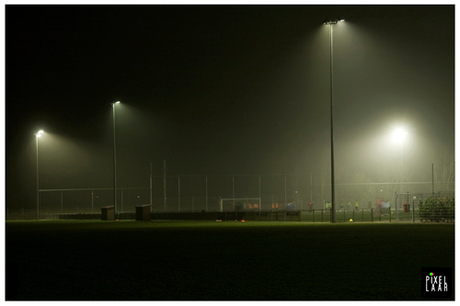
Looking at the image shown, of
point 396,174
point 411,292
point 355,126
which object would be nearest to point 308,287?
point 411,292

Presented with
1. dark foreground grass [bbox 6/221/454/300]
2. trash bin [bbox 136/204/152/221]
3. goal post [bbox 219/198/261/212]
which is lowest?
dark foreground grass [bbox 6/221/454/300]

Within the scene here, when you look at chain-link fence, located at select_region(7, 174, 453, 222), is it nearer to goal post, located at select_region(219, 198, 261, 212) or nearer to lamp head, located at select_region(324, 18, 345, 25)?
goal post, located at select_region(219, 198, 261, 212)

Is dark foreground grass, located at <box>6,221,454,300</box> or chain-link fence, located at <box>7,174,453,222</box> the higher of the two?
chain-link fence, located at <box>7,174,453,222</box>

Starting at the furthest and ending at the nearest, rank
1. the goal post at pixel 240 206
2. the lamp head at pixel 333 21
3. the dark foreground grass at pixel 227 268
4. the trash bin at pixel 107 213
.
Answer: the goal post at pixel 240 206 < the trash bin at pixel 107 213 < the lamp head at pixel 333 21 < the dark foreground grass at pixel 227 268

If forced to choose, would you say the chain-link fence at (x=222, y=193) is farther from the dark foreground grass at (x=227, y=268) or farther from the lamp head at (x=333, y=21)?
the dark foreground grass at (x=227, y=268)

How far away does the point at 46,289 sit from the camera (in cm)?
913

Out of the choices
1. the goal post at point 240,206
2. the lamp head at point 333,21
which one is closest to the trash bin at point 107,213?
the goal post at point 240,206

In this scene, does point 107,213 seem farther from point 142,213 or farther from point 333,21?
point 333,21

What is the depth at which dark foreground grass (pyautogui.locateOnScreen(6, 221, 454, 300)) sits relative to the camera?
8.65 m

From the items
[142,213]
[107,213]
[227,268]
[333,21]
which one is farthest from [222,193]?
[227,268]

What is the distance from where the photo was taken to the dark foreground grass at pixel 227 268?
8.65m

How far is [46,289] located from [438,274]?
218 inches

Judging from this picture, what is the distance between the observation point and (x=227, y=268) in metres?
11.1

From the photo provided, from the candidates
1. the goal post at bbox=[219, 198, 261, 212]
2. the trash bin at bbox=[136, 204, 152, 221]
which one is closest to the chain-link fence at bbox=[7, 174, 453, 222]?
the goal post at bbox=[219, 198, 261, 212]
